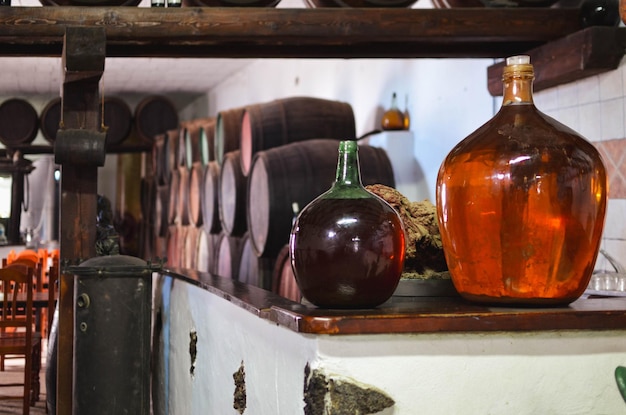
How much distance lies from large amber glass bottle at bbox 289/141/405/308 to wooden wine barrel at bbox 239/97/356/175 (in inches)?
141

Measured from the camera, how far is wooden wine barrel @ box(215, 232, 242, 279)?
529cm

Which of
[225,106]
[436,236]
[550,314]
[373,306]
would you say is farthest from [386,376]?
[225,106]

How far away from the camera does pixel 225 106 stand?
404 inches

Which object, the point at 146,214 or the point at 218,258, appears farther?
the point at 146,214

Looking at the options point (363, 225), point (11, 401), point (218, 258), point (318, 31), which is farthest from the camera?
point (218, 258)

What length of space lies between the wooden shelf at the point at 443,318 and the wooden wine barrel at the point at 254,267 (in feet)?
10.2

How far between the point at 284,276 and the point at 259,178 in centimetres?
67

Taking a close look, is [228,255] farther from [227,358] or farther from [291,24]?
[227,358]

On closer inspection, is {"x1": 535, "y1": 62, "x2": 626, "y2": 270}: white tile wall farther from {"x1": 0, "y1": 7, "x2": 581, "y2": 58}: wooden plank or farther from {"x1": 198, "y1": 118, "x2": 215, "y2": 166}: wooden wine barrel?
{"x1": 198, "y1": 118, "x2": 215, "y2": 166}: wooden wine barrel

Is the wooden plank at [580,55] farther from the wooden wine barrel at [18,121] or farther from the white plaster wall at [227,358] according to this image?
the wooden wine barrel at [18,121]

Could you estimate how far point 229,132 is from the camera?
5.84 m

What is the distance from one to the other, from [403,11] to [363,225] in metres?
1.86

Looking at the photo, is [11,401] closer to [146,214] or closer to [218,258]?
[218,258]

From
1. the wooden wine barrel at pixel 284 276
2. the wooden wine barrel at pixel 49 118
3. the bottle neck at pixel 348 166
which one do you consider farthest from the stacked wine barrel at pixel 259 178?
the wooden wine barrel at pixel 49 118
